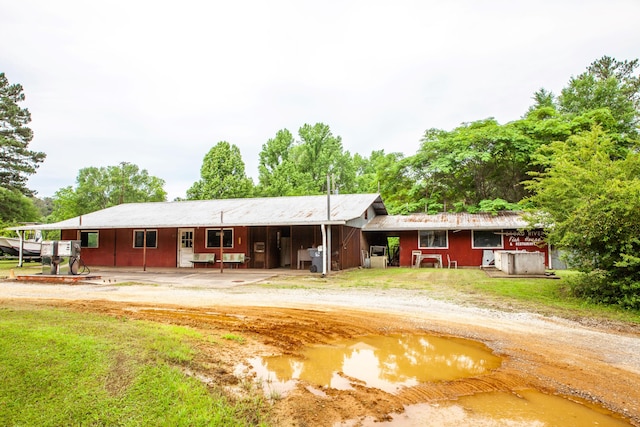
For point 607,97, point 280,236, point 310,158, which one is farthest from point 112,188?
point 607,97

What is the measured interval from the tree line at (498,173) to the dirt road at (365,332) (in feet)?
9.08

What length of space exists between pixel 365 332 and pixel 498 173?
24.6 metres

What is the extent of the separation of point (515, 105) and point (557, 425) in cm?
3959

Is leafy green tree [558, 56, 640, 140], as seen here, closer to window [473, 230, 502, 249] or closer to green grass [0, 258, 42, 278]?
window [473, 230, 502, 249]

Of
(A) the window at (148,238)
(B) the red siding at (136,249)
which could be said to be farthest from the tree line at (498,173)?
(A) the window at (148,238)

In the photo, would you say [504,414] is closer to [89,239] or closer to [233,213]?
[233,213]

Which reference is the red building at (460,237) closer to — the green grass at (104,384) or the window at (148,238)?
the window at (148,238)

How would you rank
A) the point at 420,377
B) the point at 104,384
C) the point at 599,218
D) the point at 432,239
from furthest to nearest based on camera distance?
the point at 432,239, the point at 599,218, the point at 420,377, the point at 104,384

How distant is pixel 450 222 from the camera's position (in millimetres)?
20203

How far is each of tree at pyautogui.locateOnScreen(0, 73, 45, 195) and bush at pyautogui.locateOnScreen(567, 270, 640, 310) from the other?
40244 millimetres

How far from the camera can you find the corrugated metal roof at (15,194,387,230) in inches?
664

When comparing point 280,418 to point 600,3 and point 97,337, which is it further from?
point 600,3

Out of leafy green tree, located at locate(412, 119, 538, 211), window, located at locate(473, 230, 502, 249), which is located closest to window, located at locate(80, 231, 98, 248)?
window, located at locate(473, 230, 502, 249)

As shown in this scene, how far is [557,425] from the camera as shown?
3.32m
